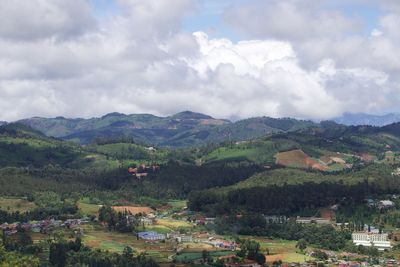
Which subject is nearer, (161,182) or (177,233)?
(177,233)

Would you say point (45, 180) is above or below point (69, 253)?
above

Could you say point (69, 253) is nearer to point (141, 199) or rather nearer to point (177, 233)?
point (177, 233)

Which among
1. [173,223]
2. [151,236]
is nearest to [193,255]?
[151,236]

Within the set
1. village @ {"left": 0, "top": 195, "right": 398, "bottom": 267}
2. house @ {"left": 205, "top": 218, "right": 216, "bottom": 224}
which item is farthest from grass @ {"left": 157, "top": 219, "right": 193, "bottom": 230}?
house @ {"left": 205, "top": 218, "right": 216, "bottom": 224}

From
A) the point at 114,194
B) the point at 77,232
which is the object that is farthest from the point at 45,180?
the point at 77,232

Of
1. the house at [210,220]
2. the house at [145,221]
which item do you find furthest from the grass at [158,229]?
the house at [210,220]

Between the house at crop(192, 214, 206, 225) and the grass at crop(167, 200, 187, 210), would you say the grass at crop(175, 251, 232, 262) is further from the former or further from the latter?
the grass at crop(167, 200, 187, 210)

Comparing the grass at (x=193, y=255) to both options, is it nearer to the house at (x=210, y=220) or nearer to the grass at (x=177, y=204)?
the house at (x=210, y=220)
